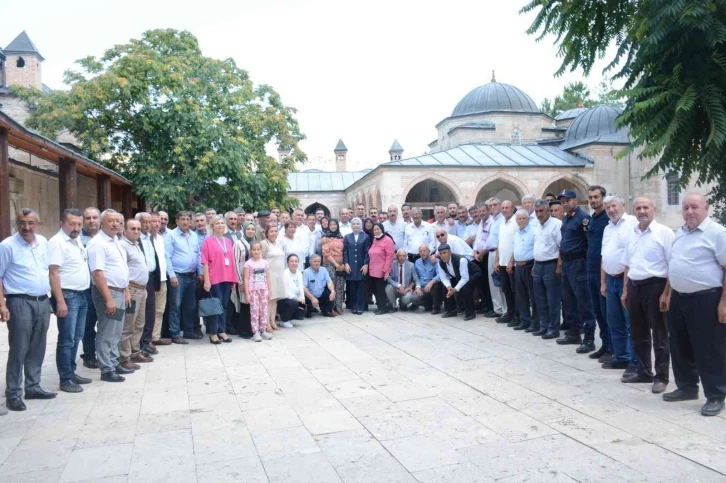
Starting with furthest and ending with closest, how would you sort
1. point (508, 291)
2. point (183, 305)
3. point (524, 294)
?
point (508, 291) < point (524, 294) < point (183, 305)

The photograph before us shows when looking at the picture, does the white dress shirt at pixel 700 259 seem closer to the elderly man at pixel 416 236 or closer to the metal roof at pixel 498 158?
the elderly man at pixel 416 236

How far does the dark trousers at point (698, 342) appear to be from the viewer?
4.61m

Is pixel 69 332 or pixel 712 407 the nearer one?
pixel 712 407

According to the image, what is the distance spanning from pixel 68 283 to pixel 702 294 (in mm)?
5790

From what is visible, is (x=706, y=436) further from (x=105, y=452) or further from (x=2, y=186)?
(x=2, y=186)

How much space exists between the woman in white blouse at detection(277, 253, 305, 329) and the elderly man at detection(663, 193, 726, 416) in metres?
5.79

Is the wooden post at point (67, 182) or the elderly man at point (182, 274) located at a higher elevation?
the wooden post at point (67, 182)

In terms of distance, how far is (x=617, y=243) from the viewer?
5984 mm

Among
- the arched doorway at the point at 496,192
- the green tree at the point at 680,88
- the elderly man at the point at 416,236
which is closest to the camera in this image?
the green tree at the point at 680,88

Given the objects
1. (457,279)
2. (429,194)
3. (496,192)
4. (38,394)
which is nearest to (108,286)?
(38,394)

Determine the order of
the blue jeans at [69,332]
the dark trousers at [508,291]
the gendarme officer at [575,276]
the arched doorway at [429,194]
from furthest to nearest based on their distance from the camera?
the arched doorway at [429,194], the dark trousers at [508,291], the gendarme officer at [575,276], the blue jeans at [69,332]

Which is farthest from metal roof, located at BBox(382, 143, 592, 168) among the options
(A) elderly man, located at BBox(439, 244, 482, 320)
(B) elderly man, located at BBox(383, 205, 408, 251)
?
(A) elderly man, located at BBox(439, 244, 482, 320)

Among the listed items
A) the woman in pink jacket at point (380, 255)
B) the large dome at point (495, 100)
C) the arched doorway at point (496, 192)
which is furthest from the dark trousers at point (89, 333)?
the large dome at point (495, 100)

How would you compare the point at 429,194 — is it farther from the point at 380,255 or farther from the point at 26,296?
the point at 26,296
